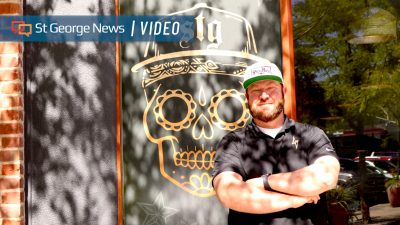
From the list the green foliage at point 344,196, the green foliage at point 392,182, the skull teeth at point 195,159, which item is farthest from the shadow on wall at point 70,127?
the green foliage at point 392,182

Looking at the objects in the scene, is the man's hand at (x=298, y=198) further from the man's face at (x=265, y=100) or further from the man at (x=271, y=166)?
the man's face at (x=265, y=100)

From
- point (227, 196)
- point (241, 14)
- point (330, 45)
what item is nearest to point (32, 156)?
point (241, 14)

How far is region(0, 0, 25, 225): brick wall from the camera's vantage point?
16.1 feet

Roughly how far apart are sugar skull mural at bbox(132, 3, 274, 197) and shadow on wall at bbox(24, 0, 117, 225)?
1.37ft

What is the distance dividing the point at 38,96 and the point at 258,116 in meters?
2.81

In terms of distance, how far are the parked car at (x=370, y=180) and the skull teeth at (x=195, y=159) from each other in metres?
1.41

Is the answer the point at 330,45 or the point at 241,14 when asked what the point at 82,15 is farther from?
the point at 330,45

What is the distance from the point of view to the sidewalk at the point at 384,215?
17.5 feet

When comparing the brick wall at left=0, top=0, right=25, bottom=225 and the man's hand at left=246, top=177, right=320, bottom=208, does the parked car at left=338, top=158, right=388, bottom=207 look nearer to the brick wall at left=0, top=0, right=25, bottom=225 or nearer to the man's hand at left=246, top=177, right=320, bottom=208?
the man's hand at left=246, top=177, right=320, bottom=208

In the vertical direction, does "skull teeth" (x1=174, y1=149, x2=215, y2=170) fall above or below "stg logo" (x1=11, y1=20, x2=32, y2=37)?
below

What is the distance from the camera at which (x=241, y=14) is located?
5180 mm

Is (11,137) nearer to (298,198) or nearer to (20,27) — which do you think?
(20,27)

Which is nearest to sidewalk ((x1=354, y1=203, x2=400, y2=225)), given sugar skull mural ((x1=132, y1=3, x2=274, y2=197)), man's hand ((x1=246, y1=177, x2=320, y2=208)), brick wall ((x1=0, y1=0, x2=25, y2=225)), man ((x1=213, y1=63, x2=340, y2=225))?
sugar skull mural ((x1=132, y1=3, x2=274, y2=197))

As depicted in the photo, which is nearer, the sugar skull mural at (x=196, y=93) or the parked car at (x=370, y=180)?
the sugar skull mural at (x=196, y=93)
